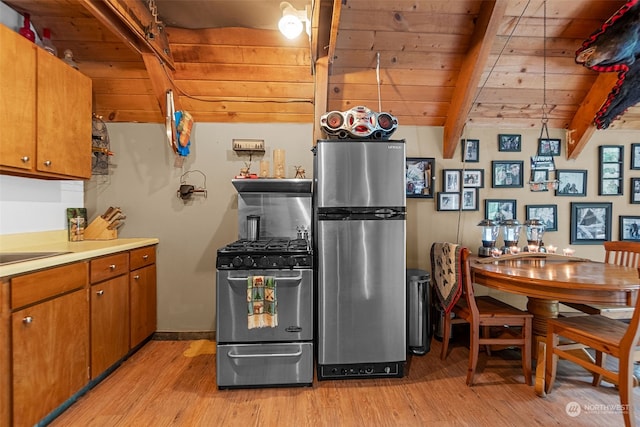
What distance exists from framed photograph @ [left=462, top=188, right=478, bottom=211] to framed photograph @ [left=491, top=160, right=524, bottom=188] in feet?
0.72

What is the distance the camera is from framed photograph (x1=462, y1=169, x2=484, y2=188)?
3.28 meters

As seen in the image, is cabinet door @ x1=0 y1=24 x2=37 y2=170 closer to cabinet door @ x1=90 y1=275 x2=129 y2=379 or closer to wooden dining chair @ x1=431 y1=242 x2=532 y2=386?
cabinet door @ x1=90 y1=275 x2=129 y2=379

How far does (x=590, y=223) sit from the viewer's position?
337cm

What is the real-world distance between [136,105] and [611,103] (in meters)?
4.24


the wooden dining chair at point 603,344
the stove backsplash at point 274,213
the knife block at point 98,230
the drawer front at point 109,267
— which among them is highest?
the stove backsplash at point 274,213

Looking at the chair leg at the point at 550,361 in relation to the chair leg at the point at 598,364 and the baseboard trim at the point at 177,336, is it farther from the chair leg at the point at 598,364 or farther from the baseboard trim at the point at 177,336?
the baseboard trim at the point at 177,336

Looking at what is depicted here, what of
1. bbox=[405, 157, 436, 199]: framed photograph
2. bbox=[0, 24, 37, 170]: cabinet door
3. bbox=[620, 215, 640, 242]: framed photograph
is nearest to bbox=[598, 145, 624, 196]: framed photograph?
bbox=[620, 215, 640, 242]: framed photograph

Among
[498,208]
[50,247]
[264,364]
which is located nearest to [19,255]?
[50,247]

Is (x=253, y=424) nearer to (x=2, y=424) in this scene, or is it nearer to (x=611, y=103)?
(x=2, y=424)

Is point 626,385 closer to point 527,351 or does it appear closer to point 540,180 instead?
point 527,351

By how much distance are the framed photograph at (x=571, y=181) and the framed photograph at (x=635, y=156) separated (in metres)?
0.55

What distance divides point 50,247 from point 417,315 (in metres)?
2.89

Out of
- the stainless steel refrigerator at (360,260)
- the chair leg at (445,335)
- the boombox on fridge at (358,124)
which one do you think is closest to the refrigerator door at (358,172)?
the stainless steel refrigerator at (360,260)

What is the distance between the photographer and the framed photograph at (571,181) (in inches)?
132
